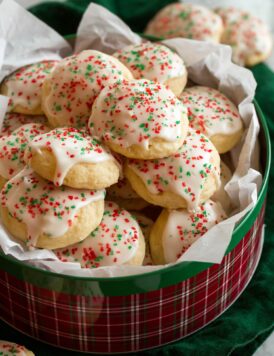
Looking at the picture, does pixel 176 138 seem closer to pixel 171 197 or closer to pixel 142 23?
pixel 171 197

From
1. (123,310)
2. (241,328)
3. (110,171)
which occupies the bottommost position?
(241,328)

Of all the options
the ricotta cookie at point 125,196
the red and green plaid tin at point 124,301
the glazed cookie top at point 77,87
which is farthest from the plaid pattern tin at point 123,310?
the glazed cookie top at point 77,87

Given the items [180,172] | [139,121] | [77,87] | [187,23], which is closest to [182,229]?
[180,172]

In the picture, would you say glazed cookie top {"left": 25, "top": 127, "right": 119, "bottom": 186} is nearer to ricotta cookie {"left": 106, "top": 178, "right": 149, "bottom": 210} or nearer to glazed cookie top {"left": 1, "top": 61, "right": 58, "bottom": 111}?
ricotta cookie {"left": 106, "top": 178, "right": 149, "bottom": 210}

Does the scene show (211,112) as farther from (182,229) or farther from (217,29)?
(217,29)

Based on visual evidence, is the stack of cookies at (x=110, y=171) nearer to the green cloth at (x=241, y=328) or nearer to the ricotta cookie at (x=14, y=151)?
the ricotta cookie at (x=14, y=151)

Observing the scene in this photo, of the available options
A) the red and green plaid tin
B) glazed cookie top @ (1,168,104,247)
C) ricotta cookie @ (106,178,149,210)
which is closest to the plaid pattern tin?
the red and green plaid tin
